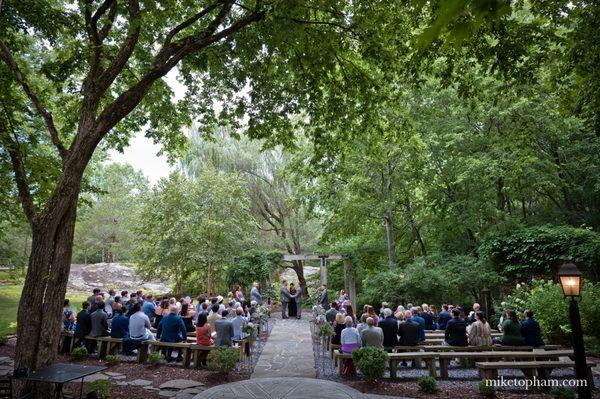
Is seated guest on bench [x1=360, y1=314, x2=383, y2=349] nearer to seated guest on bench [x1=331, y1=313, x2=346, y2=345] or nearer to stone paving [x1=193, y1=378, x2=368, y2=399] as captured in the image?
seated guest on bench [x1=331, y1=313, x2=346, y2=345]

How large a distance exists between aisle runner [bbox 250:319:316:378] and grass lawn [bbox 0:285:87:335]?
368 inches

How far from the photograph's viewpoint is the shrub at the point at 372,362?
7336 mm

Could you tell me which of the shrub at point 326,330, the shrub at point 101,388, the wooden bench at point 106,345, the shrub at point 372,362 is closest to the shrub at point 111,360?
the wooden bench at point 106,345

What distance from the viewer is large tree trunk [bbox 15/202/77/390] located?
5.95 m

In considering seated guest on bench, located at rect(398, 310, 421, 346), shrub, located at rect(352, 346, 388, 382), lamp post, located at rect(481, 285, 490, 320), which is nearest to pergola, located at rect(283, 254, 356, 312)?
lamp post, located at rect(481, 285, 490, 320)

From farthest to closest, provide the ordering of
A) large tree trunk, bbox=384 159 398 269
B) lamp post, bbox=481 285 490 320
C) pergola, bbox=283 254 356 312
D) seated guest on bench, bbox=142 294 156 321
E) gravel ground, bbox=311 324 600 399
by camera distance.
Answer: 1. pergola, bbox=283 254 356 312
2. large tree trunk, bbox=384 159 398 269
3. lamp post, bbox=481 285 490 320
4. seated guest on bench, bbox=142 294 156 321
5. gravel ground, bbox=311 324 600 399

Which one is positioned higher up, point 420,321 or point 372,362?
point 420,321

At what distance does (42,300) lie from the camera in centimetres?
611

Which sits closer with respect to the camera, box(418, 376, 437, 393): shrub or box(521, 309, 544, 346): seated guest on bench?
box(418, 376, 437, 393): shrub

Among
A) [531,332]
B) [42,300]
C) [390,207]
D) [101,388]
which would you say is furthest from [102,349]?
[390,207]

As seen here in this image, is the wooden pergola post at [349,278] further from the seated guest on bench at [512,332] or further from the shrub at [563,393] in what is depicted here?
the shrub at [563,393]

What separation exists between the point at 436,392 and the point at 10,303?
25.1m

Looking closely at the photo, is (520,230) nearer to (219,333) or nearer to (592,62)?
(592,62)

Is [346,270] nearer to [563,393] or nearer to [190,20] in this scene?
[563,393]
